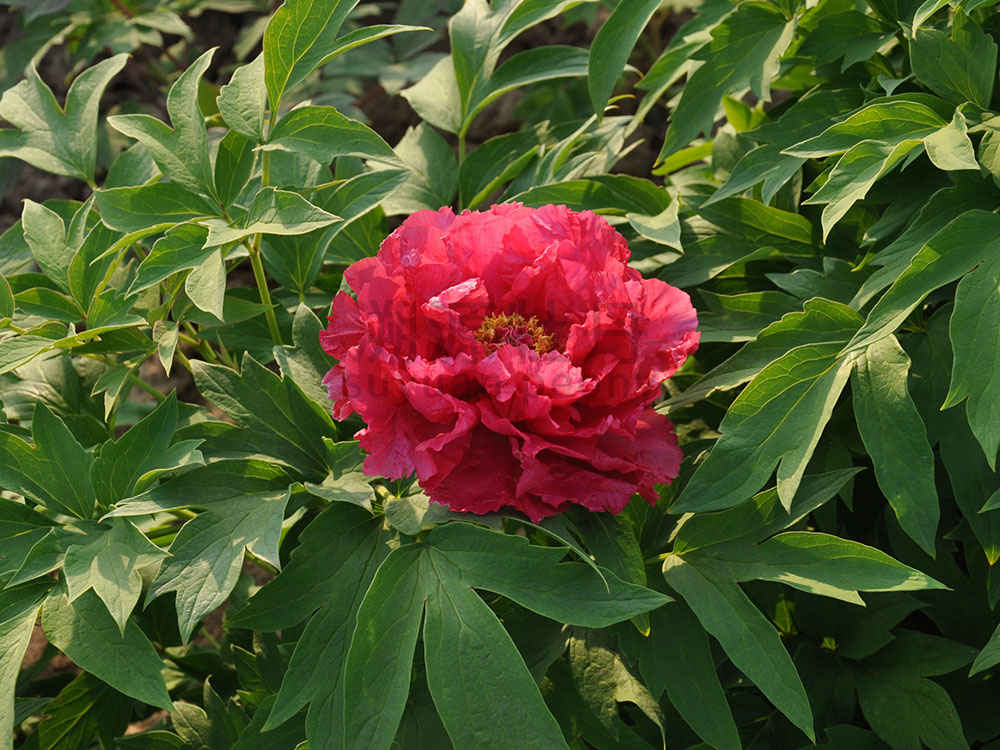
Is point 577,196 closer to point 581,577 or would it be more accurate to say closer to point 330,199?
point 330,199

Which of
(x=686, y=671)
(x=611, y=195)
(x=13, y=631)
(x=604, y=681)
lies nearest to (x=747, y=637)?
(x=686, y=671)

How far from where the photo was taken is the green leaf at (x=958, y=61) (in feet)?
3.40

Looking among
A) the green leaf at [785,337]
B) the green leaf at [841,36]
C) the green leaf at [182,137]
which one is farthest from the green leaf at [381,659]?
the green leaf at [841,36]

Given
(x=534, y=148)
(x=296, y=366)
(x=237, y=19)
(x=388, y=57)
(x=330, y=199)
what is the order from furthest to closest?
(x=237, y=19) → (x=388, y=57) → (x=534, y=148) → (x=330, y=199) → (x=296, y=366)

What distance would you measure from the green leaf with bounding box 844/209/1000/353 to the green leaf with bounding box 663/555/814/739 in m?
0.28

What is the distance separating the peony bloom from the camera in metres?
0.85

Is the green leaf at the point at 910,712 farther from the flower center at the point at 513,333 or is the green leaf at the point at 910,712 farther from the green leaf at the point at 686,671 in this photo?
the flower center at the point at 513,333

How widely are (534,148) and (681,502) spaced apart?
0.59 meters

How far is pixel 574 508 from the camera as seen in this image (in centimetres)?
97

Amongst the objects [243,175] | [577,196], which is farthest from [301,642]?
[577,196]

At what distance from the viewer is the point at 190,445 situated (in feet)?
3.13

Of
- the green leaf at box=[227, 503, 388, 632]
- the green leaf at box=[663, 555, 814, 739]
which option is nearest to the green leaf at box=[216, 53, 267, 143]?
the green leaf at box=[227, 503, 388, 632]

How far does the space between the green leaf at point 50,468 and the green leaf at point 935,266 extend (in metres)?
0.79

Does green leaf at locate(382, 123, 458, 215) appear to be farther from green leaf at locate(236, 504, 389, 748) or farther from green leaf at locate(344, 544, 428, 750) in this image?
green leaf at locate(344, 544, 428, 750)
